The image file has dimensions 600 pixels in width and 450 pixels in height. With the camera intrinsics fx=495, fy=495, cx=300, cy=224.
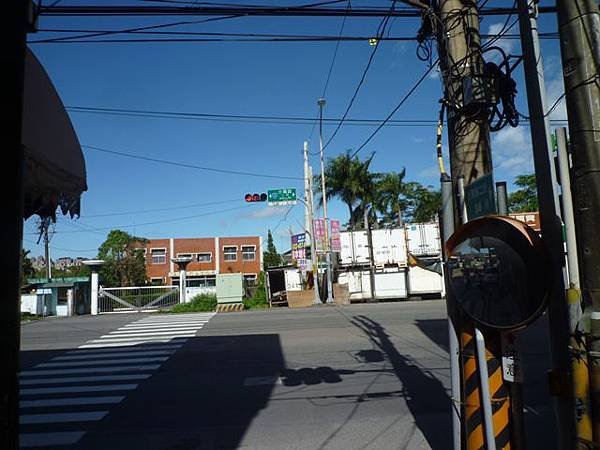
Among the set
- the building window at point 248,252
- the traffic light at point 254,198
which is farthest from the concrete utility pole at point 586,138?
the building window at point 248,252

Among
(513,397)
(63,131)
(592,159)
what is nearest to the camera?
(592,159)

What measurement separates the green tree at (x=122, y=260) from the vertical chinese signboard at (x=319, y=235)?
2142 centimetres

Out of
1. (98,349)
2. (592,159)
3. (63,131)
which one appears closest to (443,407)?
(592,159)

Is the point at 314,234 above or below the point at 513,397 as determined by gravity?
above

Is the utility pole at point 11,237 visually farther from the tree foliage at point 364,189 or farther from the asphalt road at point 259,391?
the tree foliage at point 364,189

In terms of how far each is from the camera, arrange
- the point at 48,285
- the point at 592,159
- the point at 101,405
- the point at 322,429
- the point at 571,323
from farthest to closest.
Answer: the point at 48,285
the point at 101,405
the point at 322,429
the point at 571,323
the point at 592,159

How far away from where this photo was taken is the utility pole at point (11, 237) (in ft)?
7.98

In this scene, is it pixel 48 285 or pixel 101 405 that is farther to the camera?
pixel 48 285

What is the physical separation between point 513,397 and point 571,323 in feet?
4.19

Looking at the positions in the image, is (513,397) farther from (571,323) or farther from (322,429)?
(322,429)

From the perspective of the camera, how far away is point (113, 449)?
5.66m

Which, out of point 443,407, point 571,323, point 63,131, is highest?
point 63,131

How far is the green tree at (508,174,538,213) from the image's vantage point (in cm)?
4922

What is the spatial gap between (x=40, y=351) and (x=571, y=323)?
1370 centimetres
